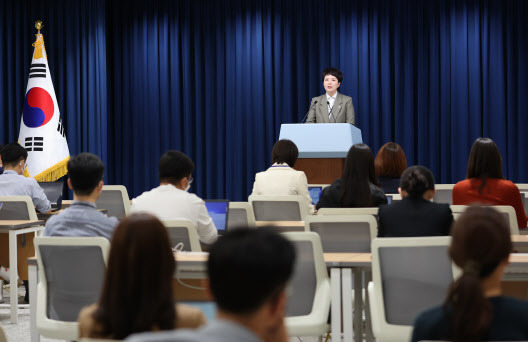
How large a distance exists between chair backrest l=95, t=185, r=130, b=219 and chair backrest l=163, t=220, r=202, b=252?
2.72m

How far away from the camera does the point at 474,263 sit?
159 cm

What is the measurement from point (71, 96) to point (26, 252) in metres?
4.73

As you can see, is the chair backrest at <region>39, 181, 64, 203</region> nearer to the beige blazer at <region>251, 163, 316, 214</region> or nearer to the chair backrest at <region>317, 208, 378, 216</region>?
the beige blazer at <region>251, 163, 316, 214</region>

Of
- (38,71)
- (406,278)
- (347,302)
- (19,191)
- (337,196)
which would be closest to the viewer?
(406,278)

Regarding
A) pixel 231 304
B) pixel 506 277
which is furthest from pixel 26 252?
pixel 231 304

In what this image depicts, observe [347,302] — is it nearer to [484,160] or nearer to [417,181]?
[417,181]

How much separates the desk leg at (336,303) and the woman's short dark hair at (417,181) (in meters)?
0.61

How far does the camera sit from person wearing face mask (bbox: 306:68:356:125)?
8.03m

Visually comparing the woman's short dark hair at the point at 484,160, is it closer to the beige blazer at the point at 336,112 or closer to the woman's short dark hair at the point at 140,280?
A: the woman's short dark hair at the point at 140,280

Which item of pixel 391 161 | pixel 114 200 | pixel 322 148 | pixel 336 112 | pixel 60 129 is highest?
pixel 336 112

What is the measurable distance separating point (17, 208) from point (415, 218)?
3299 mm

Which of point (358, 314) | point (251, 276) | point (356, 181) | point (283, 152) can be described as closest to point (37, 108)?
point (283, 152)

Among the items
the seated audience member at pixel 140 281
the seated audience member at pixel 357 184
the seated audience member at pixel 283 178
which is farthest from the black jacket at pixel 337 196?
the seated audience member at pixel 140 281

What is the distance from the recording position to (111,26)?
10211 mm
